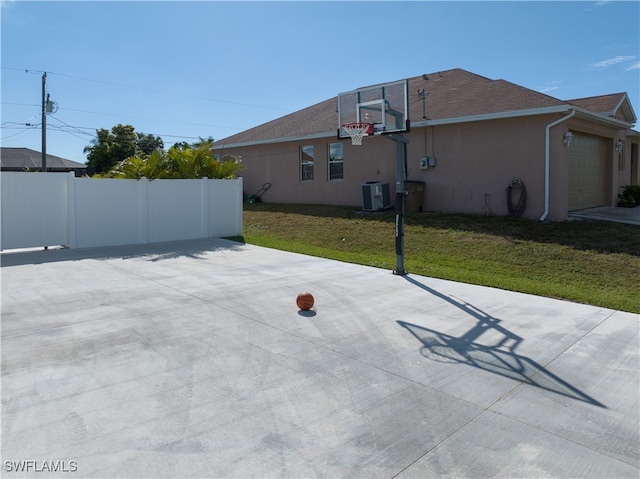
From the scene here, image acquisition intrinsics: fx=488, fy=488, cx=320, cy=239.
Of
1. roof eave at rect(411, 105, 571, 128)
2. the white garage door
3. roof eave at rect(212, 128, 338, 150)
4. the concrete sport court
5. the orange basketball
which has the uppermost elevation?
roof eave at rect(212, 128, 338, 150)

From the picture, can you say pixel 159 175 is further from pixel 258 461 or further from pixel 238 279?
pixel 258 461

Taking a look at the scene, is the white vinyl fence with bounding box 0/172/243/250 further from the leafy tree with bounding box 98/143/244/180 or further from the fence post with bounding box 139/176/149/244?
the leafy tree with bounding box 98/143/244/180

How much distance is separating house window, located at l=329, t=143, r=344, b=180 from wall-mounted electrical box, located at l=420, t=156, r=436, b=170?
362 centimetres

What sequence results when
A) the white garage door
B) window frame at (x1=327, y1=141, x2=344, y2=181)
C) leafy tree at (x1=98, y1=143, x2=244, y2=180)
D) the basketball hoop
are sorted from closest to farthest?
1. the basketball hoop
2. leafy tree at (x1=98, y1=143, x2=244, y2=180)
3. the white garage door
4. window frame at (x1=327, y1=141, x2=344, y2=181)

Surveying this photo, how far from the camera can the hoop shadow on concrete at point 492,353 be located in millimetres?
4207

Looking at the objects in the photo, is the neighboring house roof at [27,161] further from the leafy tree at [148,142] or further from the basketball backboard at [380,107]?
the basketball backboard at [380,107]

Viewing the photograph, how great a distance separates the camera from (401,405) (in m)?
3.73

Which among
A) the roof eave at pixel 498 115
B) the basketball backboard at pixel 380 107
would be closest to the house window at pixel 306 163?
the roof eave at pixel 498 115

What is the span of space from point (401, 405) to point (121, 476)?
2.00 metres

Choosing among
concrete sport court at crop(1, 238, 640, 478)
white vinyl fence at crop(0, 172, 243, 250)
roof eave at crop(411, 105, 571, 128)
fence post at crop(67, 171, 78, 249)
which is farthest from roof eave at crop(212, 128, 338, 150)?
concrete sport court at crop(1, 238, 640, 478)

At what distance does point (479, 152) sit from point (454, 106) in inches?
76.2

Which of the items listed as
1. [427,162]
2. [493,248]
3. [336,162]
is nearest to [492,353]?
[493,248]

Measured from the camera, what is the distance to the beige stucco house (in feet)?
44.2

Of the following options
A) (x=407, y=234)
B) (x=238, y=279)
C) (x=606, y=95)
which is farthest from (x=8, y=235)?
(x=606, y=95)
